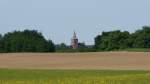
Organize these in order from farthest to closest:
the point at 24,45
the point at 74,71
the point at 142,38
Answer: the point at 142,38, the point at 24,45, the point at 74,71

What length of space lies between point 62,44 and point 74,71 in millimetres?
91000

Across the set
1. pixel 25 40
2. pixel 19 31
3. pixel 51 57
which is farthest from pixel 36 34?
pixel 51 57

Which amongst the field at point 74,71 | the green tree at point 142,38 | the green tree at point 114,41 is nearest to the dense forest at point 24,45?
the green tree at point 114,41

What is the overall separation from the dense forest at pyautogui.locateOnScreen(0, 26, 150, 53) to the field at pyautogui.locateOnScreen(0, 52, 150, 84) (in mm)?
30683

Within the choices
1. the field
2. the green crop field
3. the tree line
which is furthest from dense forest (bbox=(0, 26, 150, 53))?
the green crop field

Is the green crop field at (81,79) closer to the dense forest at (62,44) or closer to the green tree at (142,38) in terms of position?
the dense forest at (62,44)

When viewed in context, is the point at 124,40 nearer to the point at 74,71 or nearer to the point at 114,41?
the point at 114,41

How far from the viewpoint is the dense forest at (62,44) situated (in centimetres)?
9588

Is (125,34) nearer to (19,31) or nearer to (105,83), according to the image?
(19,31)

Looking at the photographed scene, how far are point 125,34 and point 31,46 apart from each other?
3104cm

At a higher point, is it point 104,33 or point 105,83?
point 104,33

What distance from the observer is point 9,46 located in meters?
98.1

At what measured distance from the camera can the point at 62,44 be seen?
131 meters

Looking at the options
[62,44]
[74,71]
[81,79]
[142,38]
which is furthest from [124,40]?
[81,79]
